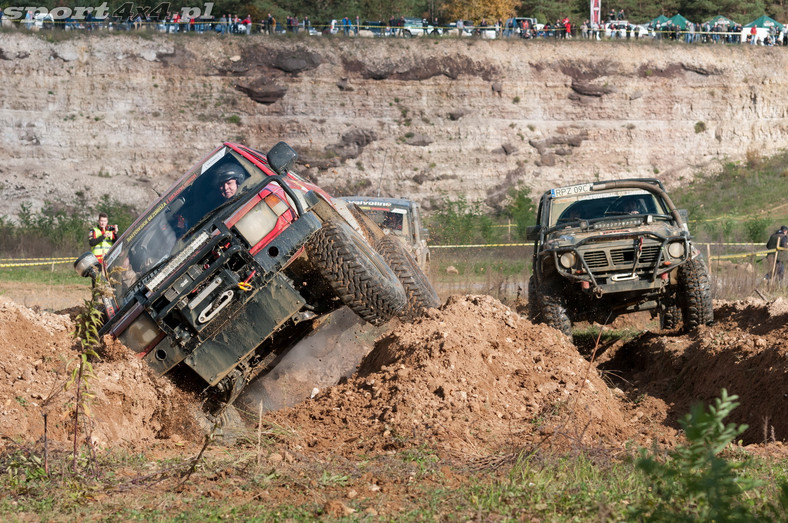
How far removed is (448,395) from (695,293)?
15.1 ft

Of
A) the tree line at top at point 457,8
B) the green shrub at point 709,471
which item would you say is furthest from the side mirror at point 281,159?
the tree line at top at point 457,8

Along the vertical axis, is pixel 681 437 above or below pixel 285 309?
below

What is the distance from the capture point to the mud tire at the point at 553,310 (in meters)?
10.4

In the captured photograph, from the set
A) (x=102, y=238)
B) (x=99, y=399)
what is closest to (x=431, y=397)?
(x=99, y=399)

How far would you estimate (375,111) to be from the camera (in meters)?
42.6

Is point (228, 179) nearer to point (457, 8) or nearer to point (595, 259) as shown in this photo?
point (595, 259)

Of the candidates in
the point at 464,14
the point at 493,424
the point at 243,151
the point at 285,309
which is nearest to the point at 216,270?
the point at 285,309

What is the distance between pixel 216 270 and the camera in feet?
22.7

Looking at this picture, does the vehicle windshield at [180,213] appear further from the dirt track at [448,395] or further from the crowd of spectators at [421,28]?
the crowd of spectators at [421,28]

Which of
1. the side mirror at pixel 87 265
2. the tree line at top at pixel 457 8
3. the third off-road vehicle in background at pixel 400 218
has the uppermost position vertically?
the side mirror at pixel 87 265

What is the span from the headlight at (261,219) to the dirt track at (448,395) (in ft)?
4.29

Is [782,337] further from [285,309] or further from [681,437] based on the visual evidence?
[285,309]

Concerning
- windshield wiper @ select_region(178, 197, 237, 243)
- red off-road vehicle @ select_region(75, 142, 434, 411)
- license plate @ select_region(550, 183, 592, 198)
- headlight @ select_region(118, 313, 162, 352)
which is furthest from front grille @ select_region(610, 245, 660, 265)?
headlight @ select_region(118, 313, 162, 352)

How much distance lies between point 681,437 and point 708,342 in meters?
3.05
